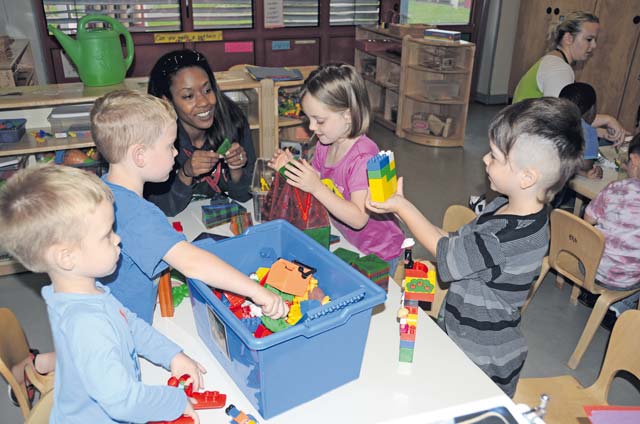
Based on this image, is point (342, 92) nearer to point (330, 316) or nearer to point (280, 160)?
point (280, 160)

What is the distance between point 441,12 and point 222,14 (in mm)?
2833

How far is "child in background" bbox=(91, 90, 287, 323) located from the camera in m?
1.18

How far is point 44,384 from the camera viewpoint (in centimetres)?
161

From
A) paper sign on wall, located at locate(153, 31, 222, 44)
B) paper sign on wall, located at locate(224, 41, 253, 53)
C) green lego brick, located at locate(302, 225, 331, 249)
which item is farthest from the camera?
paper sign on wall, located at locate(224, 41, 253, 53)

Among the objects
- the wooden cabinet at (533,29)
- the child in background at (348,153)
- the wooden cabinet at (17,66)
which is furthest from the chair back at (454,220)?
the wooden cabinet at (533,29)

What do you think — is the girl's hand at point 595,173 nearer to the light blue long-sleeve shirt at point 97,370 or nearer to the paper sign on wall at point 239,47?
the light blue long-sleeve shirt at point 97,370

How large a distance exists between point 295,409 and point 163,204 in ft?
3.64

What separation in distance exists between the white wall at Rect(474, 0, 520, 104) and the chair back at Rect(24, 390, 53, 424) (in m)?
6.42

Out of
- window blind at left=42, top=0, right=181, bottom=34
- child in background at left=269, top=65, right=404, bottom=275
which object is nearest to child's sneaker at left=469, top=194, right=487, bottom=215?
child in background at left=269, top=65, right=404, bottom=275

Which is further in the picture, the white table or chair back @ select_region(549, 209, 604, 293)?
chair back @ select_region(549, 209, 604, 293)

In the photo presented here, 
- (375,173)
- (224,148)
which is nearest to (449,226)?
(375,173)

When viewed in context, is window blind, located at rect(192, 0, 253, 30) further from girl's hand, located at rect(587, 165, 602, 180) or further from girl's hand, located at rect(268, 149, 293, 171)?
girl's hand, located at rect(268, 149, 293, 171)

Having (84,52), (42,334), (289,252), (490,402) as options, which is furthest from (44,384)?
(84,52)

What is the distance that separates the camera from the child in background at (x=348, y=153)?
1740 mm
